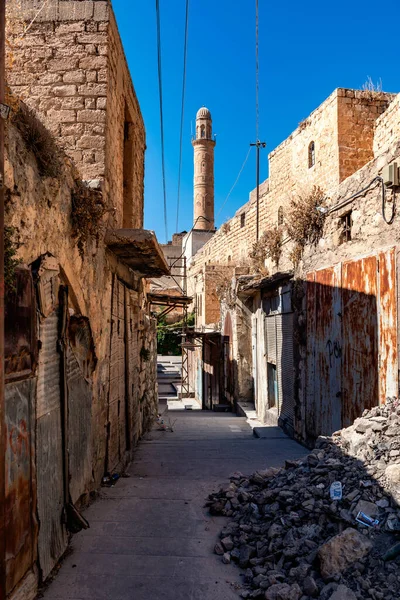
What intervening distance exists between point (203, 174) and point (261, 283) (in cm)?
3175

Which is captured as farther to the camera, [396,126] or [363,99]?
[363,99]

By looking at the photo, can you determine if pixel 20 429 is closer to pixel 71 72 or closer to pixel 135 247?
pixel 135 247

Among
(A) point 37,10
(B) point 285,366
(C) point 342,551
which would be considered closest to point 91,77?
(A) point 37,10

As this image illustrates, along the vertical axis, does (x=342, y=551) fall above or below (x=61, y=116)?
below

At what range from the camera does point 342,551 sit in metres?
3.02

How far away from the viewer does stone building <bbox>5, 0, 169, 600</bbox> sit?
2.83 meters

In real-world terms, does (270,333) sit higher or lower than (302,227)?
lower

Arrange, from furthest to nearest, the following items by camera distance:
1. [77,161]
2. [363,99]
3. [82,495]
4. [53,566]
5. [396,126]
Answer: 1. [363,99]
2. [396,126]
3. [77,161]
4. [82,495]
5. [53,566]

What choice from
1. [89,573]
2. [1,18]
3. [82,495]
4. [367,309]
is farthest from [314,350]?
[1,18]

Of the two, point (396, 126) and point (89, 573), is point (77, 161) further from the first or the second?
point (396, 126)

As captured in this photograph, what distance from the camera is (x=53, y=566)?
324 cm

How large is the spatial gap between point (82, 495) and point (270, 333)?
7.33 metres

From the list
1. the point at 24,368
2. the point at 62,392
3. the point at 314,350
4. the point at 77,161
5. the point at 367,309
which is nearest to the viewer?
the point at 24,368

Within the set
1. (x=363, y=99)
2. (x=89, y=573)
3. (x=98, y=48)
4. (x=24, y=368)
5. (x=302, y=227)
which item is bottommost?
(x=89, y=573)
